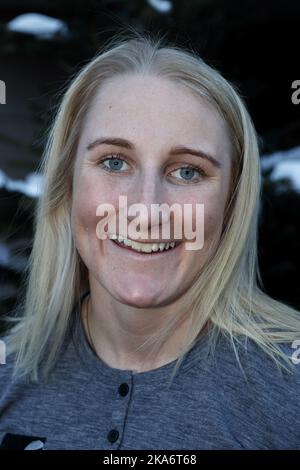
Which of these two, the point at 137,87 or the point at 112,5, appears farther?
the point at 112,5

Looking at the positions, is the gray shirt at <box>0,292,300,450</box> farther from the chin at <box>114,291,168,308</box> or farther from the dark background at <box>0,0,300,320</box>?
the dark background at <box>0,0,300,320</box>

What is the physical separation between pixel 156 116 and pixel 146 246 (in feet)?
0.97

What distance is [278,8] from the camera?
3.44 m

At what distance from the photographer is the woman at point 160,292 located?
5.39 feet

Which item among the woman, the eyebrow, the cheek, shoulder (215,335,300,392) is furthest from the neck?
the eyebrow

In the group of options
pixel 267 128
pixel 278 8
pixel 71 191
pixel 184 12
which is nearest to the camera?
pixel 71 191

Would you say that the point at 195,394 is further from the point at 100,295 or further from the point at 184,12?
the point at 184,12

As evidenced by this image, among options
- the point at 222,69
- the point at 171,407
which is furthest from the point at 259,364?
the point at 222,69

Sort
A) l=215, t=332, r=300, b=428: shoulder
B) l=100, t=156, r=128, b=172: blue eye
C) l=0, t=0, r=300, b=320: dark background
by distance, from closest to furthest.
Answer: l=215, t=332, r=300, b=428: shoulder → l=100, t=156, r=128, b=172: blue eye → l=0, t=0, r=300, b=320: dark background

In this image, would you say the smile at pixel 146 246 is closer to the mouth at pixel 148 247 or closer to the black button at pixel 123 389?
the mouth at pixel 148 247

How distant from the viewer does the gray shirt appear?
1.60 meters

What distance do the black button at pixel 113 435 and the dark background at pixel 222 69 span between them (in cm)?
115

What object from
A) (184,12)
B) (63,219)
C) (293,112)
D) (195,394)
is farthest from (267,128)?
(195,394)

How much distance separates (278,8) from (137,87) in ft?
6.40
